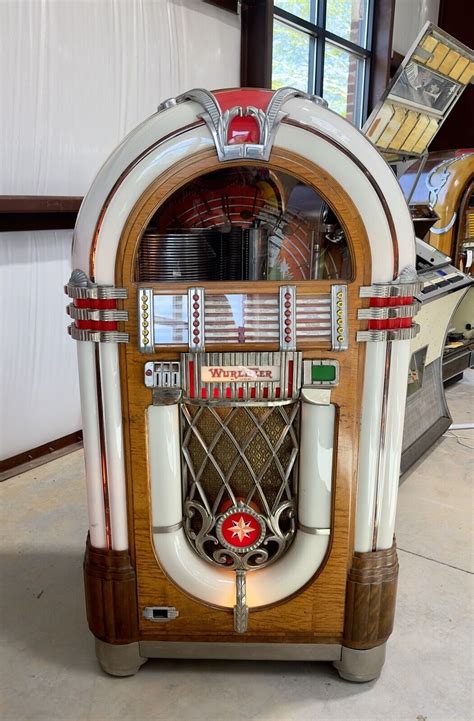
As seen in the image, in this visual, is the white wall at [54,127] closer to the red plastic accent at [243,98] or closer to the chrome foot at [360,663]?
the red plastic accent at [243,98]

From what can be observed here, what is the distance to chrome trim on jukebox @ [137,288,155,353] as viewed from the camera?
131cm

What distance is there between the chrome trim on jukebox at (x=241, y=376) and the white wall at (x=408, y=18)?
16.6 ft

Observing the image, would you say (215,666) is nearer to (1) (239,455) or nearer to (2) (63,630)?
(2) (63,630)

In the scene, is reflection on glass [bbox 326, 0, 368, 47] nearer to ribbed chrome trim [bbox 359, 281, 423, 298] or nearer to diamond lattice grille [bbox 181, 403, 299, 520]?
ribbed chrome trim [bbox 359, 281, 423, 298]

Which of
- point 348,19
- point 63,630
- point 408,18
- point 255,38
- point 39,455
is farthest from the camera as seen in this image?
point 408,18

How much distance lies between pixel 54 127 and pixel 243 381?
5.77 feet

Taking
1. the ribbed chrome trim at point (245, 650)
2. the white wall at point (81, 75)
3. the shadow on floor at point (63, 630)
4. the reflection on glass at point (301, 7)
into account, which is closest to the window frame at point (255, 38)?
the white wall at point (81, 75)

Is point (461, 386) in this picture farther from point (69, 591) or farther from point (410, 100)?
point (69, 591)

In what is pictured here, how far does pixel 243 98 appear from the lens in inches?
50.5

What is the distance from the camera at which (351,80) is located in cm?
524

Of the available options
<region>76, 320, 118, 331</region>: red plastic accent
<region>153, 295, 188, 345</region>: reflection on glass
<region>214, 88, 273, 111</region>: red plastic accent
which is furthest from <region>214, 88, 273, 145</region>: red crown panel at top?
<region>76, 320, 118, 331</region>: red plastic accent

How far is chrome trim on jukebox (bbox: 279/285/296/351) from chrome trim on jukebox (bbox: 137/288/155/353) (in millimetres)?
268

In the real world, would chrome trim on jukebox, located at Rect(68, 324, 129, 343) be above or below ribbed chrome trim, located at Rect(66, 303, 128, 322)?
below

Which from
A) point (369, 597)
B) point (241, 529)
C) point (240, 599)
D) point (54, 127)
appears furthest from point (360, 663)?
point (54, 127)
